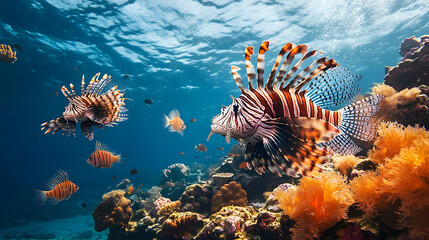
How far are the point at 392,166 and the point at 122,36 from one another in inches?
714

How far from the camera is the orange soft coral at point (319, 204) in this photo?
201 cm

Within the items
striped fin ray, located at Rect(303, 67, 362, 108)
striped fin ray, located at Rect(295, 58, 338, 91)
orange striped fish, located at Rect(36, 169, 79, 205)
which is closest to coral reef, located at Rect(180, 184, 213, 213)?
orange striped fish, located at Rect(36, 169, 79, 205)

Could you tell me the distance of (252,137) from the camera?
178 cm

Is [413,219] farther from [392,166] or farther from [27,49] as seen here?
[27,49]

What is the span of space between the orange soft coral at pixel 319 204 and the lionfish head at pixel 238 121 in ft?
3.22

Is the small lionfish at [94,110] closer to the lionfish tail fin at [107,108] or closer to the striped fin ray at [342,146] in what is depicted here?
the lionfish tail fin at [107,108]

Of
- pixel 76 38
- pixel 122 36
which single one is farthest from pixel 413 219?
pixel 76 38

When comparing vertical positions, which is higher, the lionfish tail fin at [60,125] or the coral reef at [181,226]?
the lionfish tail fin at [60,125]

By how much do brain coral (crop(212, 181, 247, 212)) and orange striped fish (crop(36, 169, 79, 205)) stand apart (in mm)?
4175

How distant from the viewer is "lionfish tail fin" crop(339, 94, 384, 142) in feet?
7.20

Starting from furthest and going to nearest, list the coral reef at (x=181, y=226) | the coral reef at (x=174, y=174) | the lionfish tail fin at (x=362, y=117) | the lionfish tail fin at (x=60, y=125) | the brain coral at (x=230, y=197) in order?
the coral reef at (x=174, y=174) → the brain coral at (x=230, y=197) → the coral reef at (x=181, y=226) → the lionfish tail fin at (x=60, y=125) → the lionfish tail fin at (x=362, y=117)

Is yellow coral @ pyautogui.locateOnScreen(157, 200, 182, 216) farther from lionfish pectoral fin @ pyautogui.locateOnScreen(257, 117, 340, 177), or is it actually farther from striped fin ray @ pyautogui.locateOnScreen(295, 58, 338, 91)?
striped fin ray @ pyautogui.locateOnScreen(295, 58, 338, 91)

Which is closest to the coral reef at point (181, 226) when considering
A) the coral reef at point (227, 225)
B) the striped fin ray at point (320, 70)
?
the coral reef at point (227, 225)

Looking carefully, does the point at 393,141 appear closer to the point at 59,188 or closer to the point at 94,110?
the point at 94,110
